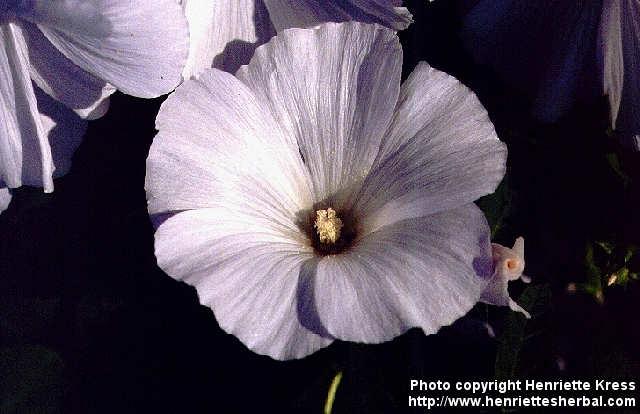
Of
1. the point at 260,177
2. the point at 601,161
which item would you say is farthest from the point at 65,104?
the point at 601,161

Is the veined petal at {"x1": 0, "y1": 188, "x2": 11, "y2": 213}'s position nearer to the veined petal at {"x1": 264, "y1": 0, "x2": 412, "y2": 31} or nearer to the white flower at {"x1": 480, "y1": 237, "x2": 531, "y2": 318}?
the veined petal at {"x1": 264, "y1": 0, "x2": 412, "y2": 31}

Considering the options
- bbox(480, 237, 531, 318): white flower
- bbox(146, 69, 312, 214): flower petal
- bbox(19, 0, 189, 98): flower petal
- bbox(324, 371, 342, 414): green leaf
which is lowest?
bbox(324, 371, 342, 414): green leaf

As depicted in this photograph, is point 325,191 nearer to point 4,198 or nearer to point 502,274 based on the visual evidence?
point 502,274

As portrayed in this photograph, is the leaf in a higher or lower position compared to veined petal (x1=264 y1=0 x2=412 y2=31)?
lower

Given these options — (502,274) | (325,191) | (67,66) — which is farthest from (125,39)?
(502,274)

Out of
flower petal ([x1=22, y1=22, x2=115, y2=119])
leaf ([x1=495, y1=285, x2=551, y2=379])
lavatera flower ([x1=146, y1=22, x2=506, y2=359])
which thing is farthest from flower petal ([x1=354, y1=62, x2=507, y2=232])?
flower petal ([x1=22, y1=22, x2=115, y2=119])

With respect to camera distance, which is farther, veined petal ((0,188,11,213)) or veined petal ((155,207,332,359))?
veined petal ((0,188,11,213))

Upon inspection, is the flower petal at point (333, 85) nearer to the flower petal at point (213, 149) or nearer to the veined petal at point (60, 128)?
the flower petal at point (213, 149)
